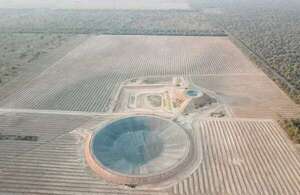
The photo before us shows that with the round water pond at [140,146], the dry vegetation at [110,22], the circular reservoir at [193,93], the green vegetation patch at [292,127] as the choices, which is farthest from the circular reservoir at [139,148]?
the dry vegetation at [110,22]

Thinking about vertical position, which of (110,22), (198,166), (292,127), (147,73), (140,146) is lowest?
(198,166)

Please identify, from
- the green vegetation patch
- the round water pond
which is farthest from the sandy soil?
the green vegetation patch

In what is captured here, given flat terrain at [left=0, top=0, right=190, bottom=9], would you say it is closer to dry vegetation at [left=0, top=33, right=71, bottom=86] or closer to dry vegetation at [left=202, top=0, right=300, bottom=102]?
dry vegetation at [left=202, top=0, right=300, bottom=102]

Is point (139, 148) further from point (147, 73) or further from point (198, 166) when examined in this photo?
point (147, 73)

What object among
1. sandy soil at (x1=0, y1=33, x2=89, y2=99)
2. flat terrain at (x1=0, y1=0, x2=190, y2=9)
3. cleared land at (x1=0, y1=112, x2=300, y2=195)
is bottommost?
cleared land at (x1=0, y1=112, x2=300, y2=195)

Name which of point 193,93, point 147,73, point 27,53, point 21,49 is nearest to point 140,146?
point 193,93

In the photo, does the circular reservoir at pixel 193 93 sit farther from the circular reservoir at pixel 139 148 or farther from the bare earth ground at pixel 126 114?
the circular reservoir at pixel 139 148
